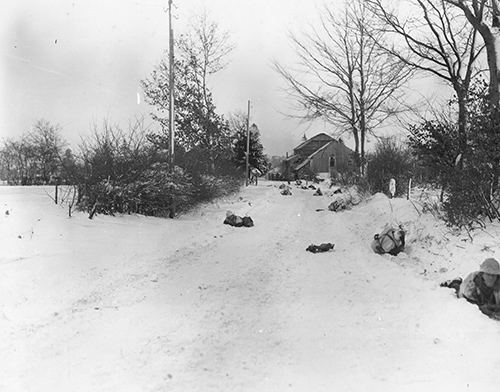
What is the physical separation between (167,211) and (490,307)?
31.2ft

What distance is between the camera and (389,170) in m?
17.9

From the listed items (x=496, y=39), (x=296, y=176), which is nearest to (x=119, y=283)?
(x=496, y=39)

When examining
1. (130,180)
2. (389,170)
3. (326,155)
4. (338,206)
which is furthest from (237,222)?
(326,155)

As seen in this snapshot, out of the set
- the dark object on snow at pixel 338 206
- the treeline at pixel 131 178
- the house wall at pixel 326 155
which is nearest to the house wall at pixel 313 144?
the house wall at pixel 326 155

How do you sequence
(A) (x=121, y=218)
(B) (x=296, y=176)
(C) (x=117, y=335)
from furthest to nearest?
(B) (x=296, y=176) → (A) (x=121, y=218) → (C) (x=117, y=335)

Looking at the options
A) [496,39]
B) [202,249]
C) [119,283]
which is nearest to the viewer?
[119,283]

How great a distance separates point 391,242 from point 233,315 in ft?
13.8

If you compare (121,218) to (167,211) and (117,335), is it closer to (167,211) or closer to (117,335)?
(167,211)

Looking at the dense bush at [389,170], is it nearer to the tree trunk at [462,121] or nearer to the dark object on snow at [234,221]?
the tree trunk at [462,121]

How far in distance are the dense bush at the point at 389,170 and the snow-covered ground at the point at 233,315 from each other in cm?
955

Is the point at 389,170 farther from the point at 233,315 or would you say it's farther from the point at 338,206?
the point at 233,315

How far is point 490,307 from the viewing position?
13.9 feet

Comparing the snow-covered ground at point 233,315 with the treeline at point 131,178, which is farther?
the treeline at point 131,178

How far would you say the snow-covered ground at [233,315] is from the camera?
305 cm
